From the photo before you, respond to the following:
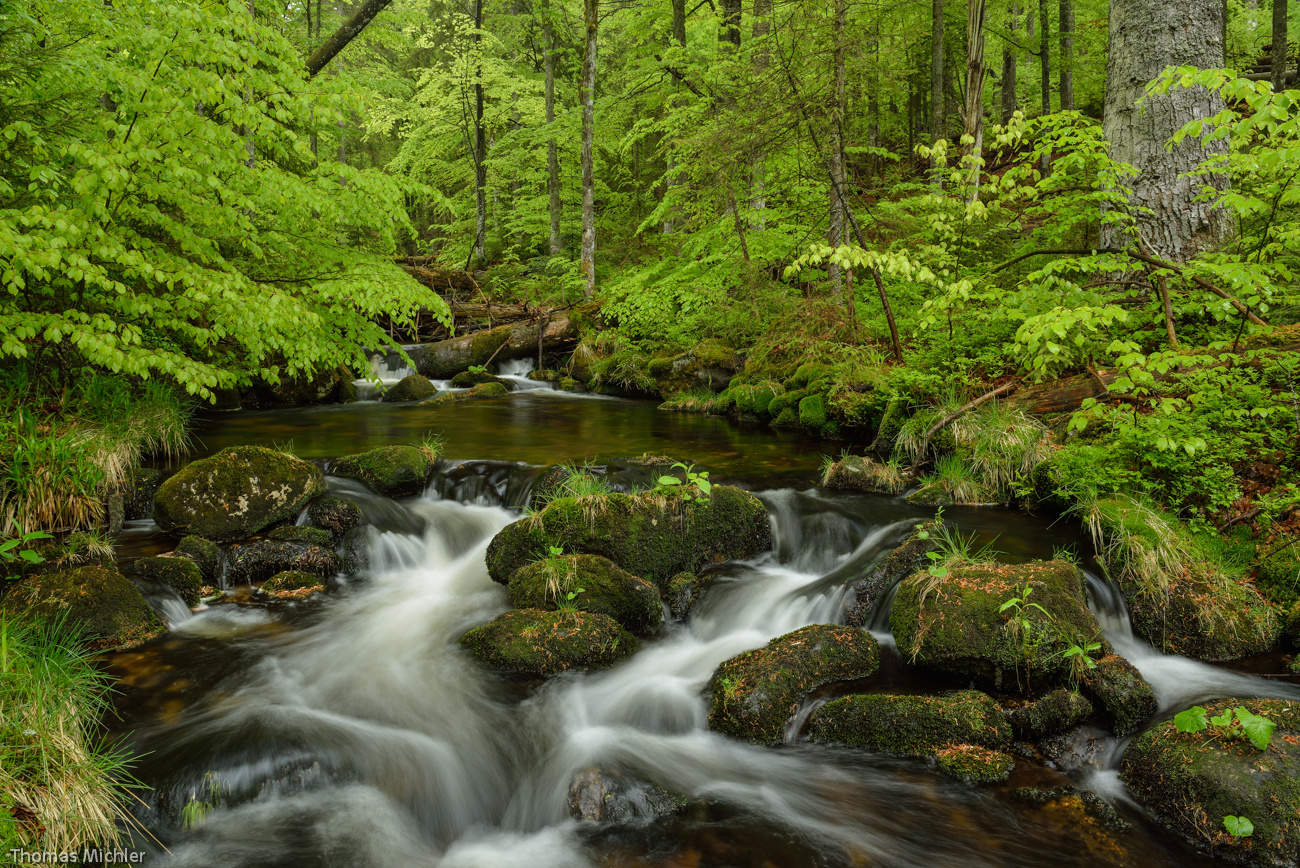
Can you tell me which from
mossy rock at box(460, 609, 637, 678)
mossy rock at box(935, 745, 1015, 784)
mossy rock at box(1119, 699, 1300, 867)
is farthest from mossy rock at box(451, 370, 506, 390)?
mossy rock at box(1119, 699, 1300, 867)

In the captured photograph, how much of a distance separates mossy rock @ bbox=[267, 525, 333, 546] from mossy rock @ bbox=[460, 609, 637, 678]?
2.34 meters

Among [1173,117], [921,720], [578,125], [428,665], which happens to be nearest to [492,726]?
[428,665]

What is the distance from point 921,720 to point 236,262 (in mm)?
8697

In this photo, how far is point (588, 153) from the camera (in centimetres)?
1847

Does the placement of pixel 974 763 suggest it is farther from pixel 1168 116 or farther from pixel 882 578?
pixel 1168 116

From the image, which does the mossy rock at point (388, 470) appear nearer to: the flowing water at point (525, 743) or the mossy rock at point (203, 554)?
the flowing water at point (525, 743)

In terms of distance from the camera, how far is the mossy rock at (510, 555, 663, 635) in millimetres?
5367

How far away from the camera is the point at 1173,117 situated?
724 cm

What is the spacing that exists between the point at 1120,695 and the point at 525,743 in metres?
3.63

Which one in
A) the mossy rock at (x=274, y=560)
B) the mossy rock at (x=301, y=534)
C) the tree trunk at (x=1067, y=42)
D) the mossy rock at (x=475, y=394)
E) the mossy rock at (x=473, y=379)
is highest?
the tree trunk at (x=1067, y=42)

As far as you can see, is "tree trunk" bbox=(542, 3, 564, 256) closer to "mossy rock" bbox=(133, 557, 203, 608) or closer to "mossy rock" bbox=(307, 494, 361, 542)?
"mossy rock" bbox=(307, 494, 361, 542)

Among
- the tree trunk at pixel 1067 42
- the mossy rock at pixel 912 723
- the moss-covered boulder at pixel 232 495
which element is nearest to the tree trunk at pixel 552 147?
the tree trunk at pixel 1067 42

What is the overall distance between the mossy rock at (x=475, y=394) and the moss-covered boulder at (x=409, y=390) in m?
0.30

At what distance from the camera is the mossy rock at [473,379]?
51.9 ft
